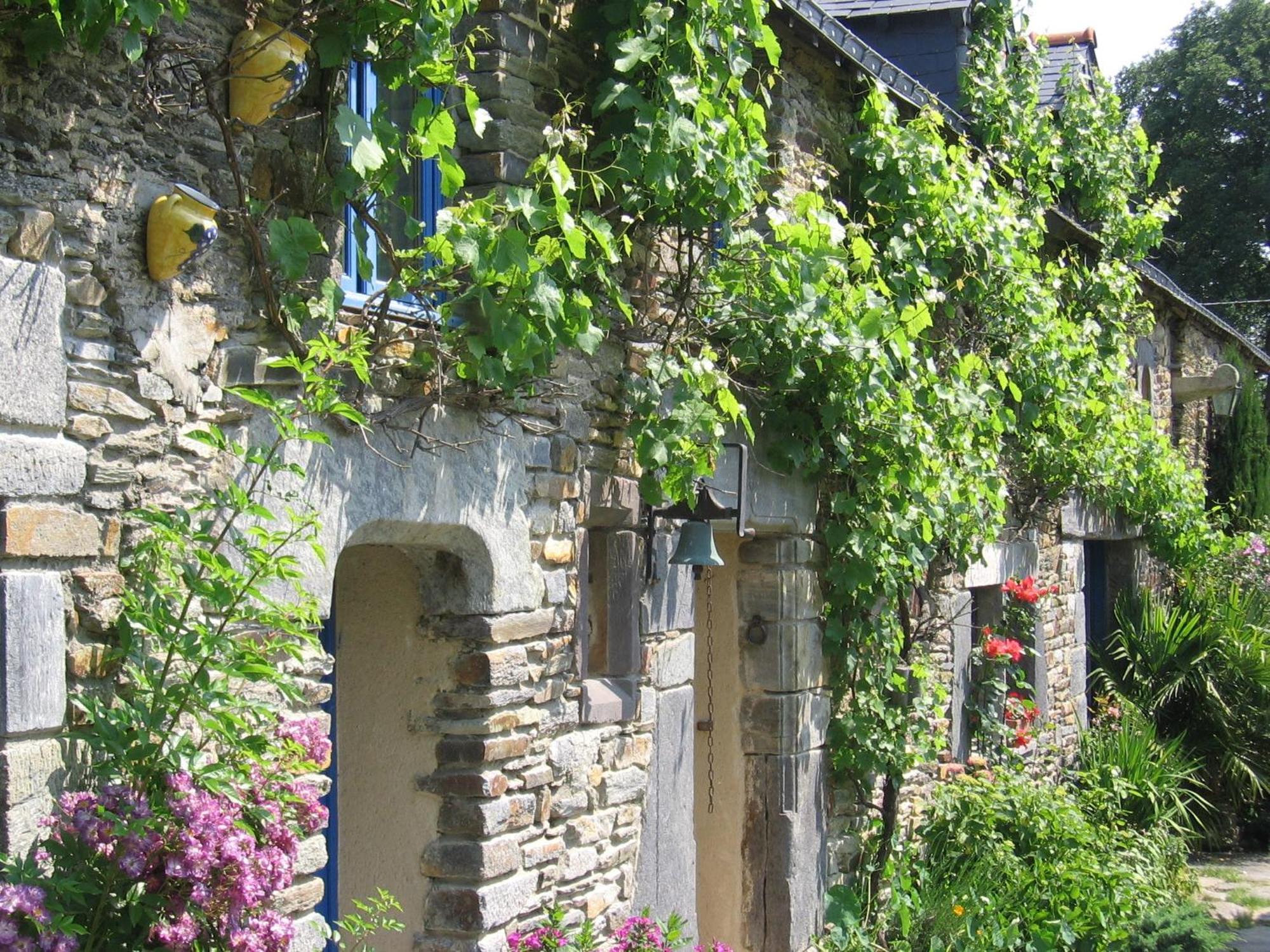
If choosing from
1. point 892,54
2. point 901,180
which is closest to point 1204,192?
point 892,54

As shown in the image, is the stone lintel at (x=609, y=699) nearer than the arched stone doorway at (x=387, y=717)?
No

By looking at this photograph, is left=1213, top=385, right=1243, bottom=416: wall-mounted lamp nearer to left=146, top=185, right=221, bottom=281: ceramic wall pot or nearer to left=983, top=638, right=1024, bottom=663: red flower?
left=983, top=638, right=1024, bottom=663: red flower

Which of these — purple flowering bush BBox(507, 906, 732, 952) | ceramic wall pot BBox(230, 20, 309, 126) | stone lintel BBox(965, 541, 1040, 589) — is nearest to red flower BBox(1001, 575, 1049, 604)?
stone lintel BBox(965, 541, 1040, 589)

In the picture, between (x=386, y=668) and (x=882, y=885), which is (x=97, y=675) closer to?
(x=386, y=668)

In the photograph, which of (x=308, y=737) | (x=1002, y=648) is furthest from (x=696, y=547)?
(x=1002, y=648)

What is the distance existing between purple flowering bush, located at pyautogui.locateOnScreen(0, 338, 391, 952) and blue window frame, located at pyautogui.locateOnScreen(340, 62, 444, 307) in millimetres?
732

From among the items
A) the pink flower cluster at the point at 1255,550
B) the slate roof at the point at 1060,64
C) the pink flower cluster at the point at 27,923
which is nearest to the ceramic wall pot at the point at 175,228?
the pink flower cluster at the point at 27,923

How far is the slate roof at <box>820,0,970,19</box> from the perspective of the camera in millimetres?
8906

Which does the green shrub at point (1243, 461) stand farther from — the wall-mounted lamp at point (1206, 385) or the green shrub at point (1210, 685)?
the green shrub at point (1210, 685)

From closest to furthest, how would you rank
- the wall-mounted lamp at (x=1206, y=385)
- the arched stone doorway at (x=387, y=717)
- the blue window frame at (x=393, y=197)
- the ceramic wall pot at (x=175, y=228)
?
the ceramic wall pot at (x=175, y=228)
the blue window frame at (x=393, y=197)
the arched stone doorway at (x=387, y=717)
the wall-mounted lamp at (x=1206, y=385)

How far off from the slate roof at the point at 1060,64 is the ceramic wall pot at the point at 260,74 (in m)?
8.16

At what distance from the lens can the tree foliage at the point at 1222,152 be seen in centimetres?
2517

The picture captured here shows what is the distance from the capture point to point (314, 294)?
3471 millimetres

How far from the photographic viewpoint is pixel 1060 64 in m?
11.4
